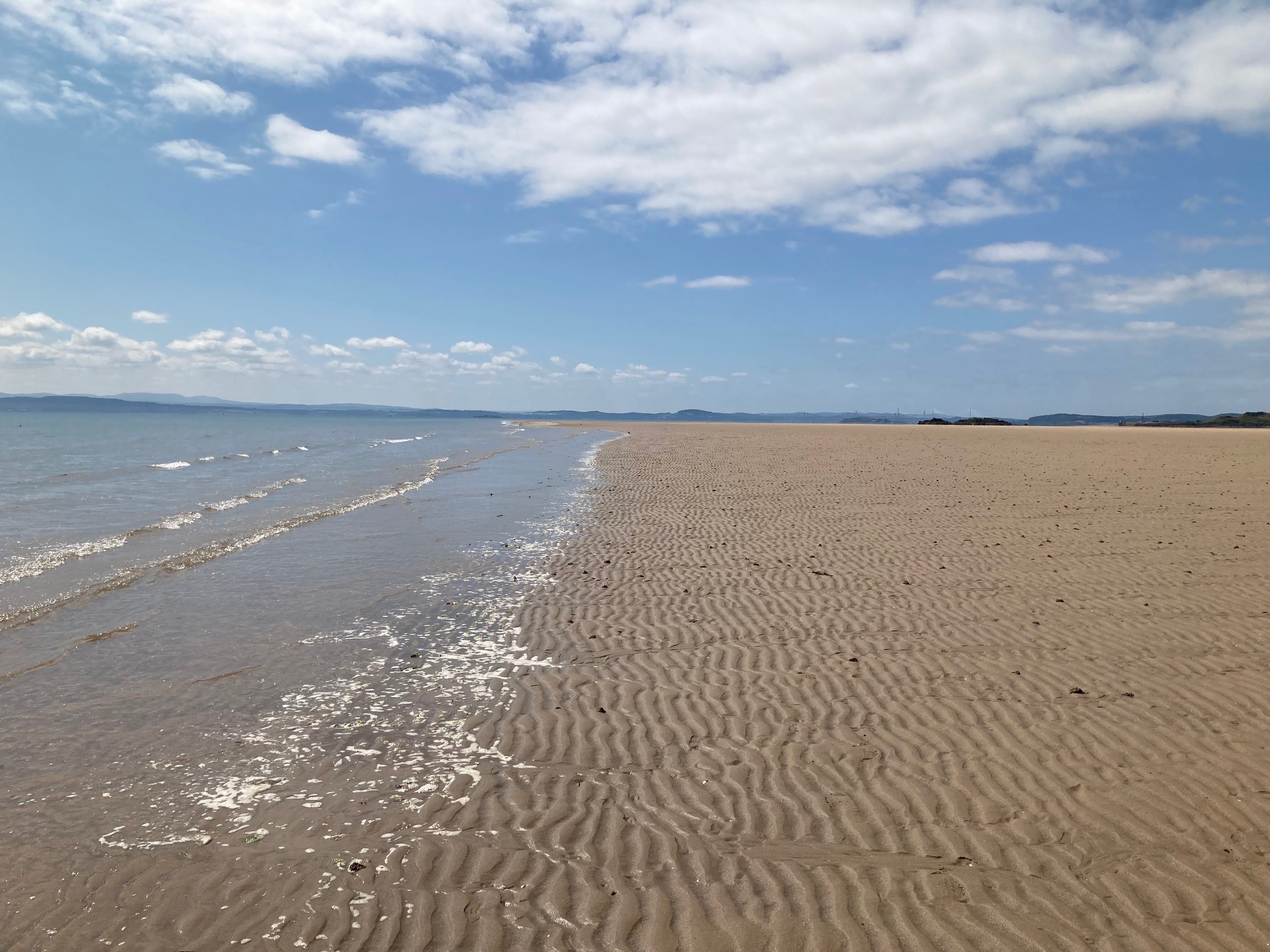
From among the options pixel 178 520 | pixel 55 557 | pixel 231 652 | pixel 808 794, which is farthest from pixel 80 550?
pixel 808 794

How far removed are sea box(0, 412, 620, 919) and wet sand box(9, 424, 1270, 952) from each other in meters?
0.30

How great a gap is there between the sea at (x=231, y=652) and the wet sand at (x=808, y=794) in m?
0.30

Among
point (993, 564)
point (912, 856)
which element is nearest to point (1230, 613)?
point (993, 564)

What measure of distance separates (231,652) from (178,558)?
6349 millimetres

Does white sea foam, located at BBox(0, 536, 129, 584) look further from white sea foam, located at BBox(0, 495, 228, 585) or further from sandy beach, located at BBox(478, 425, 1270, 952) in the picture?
sandy beach, located at BBox(478, 425, 1270, 952)

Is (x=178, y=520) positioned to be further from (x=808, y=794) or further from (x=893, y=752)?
(x=893, y=752)

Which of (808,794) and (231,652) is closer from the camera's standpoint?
(808,794)

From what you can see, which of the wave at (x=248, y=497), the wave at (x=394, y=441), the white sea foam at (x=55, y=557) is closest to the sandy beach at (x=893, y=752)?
the white sea foam at (x=55, y=557)

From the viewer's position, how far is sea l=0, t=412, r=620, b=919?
17.7 feet

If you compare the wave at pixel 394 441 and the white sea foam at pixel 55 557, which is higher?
the wave at pixel 394 441

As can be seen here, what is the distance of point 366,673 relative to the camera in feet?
25.8

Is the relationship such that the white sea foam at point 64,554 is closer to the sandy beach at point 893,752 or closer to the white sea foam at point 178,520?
the white sea foam at point 178,520

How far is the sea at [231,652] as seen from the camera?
5.38 metres

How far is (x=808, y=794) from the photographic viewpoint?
5344mm
